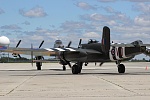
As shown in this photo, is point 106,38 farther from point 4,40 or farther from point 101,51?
point 4,40

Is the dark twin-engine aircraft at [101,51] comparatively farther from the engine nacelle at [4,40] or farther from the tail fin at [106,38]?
the engine nacelle at [4,40]

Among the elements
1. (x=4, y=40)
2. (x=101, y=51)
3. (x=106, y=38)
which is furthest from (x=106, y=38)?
(x=4, y=40)

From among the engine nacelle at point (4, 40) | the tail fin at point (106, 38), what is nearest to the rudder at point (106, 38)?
the tail fin at point (106, 38)
